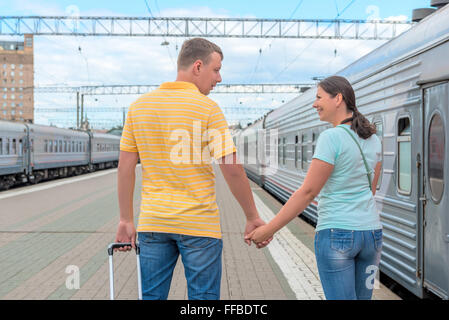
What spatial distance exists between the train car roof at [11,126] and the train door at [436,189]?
20349 millimetres

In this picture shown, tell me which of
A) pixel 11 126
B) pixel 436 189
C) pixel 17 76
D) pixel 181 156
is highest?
pixel 17 76

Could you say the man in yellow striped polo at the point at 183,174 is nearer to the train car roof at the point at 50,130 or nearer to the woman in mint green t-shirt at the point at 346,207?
the woman in mint green t-shirt at the point at 346,207

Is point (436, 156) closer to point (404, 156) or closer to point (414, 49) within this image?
point (404, 156)

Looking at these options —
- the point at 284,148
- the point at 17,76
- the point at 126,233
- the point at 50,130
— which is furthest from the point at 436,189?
the point at 17,76

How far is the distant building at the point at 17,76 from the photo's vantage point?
130 m

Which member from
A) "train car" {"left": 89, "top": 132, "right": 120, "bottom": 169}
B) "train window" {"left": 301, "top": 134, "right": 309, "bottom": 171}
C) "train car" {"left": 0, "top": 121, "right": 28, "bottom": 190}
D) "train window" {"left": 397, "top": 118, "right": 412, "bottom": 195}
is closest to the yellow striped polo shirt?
"train window" {"left": 397, "top": 118, "right": 412, "bottom": 195}

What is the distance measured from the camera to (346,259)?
269cm

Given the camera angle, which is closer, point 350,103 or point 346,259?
point 346,259

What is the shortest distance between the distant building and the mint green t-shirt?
5123 inches

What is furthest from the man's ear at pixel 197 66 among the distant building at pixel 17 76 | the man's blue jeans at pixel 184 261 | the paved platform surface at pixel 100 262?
the distant building at pixel 17 76

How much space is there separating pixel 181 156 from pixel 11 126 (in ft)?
75.8

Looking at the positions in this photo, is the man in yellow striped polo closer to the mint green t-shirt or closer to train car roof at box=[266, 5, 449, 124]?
the mint green t-shirt

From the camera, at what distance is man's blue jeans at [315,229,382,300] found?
2.68 m
